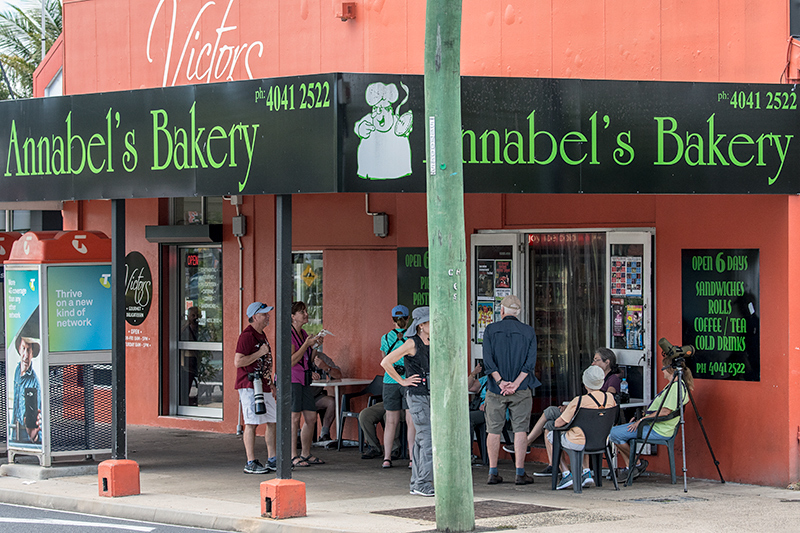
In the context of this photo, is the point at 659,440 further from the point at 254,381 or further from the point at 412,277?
the point at 254,381

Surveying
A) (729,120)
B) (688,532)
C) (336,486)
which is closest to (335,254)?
(336,486)

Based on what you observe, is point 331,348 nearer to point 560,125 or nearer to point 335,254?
point 335,254

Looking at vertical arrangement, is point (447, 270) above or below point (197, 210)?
below

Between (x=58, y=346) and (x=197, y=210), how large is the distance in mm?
3878

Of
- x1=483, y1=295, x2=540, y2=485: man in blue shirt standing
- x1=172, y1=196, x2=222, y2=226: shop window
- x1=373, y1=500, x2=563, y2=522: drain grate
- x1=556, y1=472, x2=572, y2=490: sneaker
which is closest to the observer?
x1=373, y1=500, x2=563, y2=522: drain grate

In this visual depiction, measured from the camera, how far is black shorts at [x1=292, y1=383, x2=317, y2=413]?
11086 millimetres

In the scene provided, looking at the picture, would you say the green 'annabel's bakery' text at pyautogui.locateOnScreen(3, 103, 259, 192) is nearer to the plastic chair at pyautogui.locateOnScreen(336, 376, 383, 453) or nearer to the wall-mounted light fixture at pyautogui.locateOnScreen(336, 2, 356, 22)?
the wall-mounted light fixture at pyautogui.locateOnScreen(336, 2, 356, 22)

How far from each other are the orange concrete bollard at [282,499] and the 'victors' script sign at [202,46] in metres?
6.49

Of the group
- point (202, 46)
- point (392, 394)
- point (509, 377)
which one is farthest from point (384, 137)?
point (202, 46)

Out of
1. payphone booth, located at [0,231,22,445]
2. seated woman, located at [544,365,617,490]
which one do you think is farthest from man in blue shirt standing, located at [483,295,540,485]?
payphone booth, located at [0,231,22,445]

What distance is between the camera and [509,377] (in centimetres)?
999

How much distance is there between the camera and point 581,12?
1077 cm

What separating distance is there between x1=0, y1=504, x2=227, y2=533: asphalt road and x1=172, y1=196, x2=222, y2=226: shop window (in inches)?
223

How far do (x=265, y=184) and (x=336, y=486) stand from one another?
3048mm
